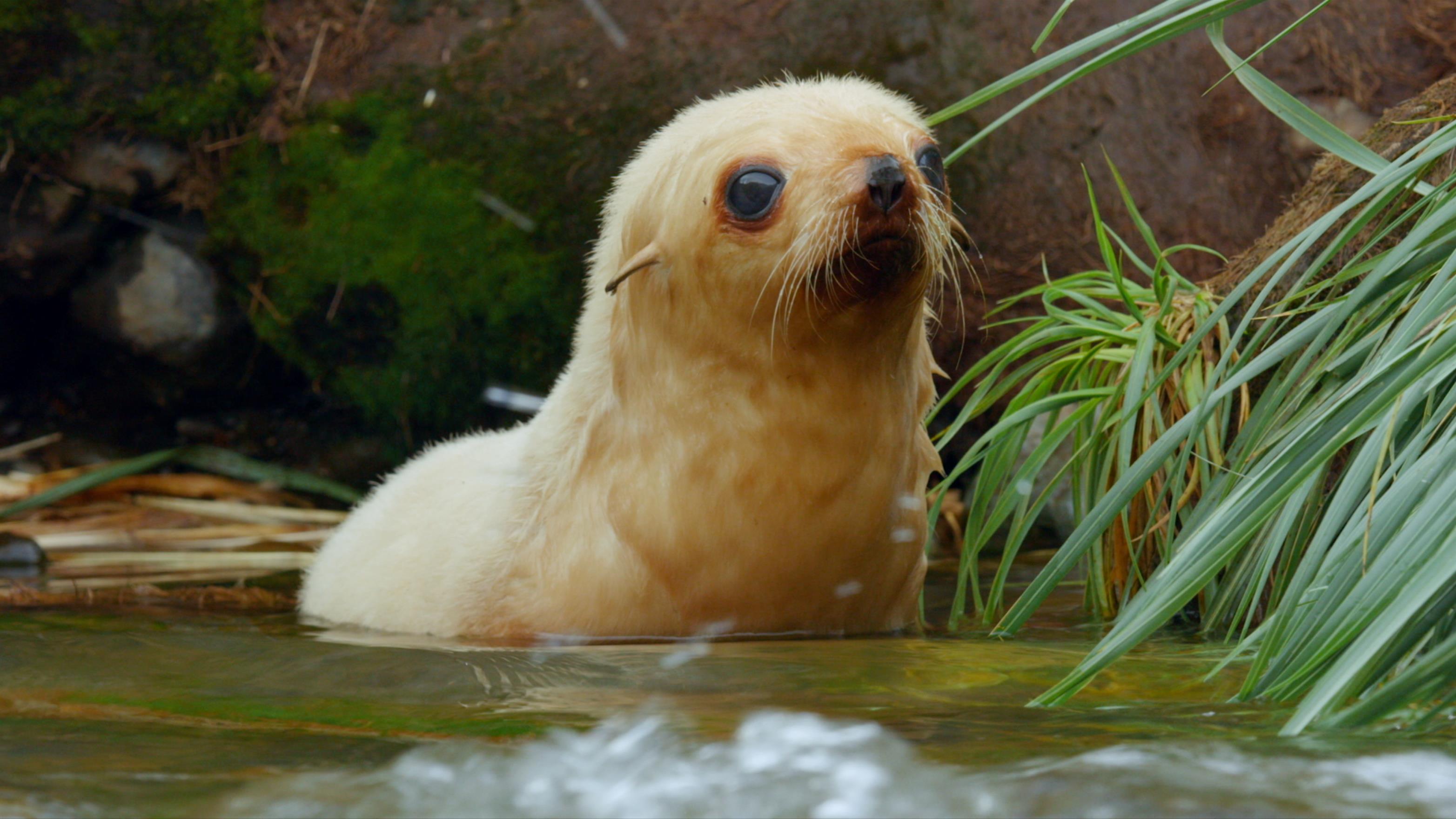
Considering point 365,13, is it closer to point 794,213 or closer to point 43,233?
point 43,233

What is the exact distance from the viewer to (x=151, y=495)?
6961 millimetres

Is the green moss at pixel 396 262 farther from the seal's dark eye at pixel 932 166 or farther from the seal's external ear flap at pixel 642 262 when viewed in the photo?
the seal's dark eye at pixel 932 166

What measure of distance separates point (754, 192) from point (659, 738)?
4.74 ft

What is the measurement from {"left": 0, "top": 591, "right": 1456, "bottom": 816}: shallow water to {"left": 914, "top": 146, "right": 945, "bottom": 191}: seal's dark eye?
3.48 feet

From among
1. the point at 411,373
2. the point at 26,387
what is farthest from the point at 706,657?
the point at 26,387

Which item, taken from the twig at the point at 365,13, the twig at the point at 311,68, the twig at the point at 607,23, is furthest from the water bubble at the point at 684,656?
the twig at the point at 365,13

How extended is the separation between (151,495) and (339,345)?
1081 mm

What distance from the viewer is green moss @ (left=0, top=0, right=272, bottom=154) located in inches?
280

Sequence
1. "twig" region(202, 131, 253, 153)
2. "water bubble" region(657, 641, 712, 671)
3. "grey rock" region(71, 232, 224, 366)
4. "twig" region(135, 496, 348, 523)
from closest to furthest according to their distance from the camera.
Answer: "water bubble" region(657, 641, 712, 671), "twig" region(135, 496, 348, 523), "twig" region(202, 131, 253, 153), "grey rock" region(71, 232, 224, 366)

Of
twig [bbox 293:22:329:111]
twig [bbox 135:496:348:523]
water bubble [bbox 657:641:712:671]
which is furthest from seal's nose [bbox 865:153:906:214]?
twig [bbox 293:22:329:111]

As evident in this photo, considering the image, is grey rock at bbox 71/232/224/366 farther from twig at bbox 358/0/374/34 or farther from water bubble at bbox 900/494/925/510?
→ water bubble at bbox 900/494/925/510

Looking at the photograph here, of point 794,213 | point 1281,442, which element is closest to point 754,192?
point 794,213

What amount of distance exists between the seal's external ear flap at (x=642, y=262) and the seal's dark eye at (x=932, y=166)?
63cm

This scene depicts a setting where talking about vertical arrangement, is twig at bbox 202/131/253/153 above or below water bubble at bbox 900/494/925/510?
above
